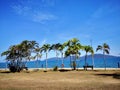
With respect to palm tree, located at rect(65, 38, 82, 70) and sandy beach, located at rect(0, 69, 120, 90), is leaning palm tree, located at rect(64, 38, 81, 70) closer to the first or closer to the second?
palm tree, located at rect(65, 38, 82, 70)

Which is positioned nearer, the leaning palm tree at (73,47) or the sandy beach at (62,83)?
the sandy beach at (62,83)

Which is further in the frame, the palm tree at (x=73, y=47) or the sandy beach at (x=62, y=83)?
the palm tree at (x=73, y=47)

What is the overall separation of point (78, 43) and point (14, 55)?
18.5 meters

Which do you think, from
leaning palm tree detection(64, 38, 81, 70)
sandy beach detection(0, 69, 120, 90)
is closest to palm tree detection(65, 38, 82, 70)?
leaning palm tree detection(64, 38, 81, 70)

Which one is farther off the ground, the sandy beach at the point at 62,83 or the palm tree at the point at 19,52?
the palm tree at the point at 19,52

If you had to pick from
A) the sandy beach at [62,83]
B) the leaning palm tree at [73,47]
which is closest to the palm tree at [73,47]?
the leaning palm tree at [73,47]

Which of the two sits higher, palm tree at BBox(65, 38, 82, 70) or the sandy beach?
palm tree at BBox(65, 38, 82, 70)

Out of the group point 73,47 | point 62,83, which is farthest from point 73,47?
point 62,83

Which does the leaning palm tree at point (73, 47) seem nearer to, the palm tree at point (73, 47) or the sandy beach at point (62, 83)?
the palm tree at point (73, 47)

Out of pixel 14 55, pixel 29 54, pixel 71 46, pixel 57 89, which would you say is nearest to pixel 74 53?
pixel 71 46

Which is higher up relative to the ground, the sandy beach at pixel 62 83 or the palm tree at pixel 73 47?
the palm tree at pixel 73 47

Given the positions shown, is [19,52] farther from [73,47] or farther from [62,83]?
[62,83]

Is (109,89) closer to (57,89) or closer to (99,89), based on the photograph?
(99,89)

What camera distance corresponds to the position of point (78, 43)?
54.7 m
